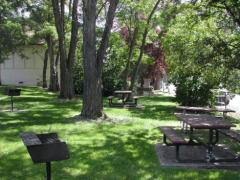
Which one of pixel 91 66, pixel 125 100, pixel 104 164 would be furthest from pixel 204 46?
pixel 125 100

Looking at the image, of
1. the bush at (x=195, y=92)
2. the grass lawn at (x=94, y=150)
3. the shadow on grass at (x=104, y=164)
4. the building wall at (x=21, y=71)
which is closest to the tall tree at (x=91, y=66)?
the grass lawn at (x=94, y=150)

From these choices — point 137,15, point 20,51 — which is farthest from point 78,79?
point 20,51

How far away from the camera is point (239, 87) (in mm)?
13391

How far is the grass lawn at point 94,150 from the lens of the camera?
782cm

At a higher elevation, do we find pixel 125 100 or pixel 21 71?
pixel 21 71

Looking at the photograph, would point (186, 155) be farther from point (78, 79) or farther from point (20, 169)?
point (78, 79)

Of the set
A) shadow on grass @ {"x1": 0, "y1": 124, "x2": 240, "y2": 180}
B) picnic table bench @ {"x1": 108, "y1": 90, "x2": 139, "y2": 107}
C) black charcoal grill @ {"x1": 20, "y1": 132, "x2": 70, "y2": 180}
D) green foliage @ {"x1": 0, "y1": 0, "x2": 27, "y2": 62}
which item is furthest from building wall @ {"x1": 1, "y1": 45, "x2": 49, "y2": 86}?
black charcoal grill @ {"x1": 20, "y1": 132, "x2": 70, "y2": 180}

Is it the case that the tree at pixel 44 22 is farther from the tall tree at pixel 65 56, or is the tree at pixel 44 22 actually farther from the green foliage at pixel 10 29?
the tall tree at pixel 65 56

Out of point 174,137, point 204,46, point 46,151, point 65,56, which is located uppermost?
point 65,56

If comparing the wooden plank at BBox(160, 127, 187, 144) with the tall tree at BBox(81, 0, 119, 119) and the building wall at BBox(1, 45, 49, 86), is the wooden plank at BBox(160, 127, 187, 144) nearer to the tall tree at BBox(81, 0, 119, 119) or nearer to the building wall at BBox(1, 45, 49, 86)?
the tall tree at BBox(81, 0, 119, 119)

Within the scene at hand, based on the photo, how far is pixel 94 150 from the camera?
9820 mm

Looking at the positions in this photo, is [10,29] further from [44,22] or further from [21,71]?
[21,71]

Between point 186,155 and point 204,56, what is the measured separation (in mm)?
3955

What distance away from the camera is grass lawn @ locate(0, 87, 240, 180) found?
782cm
